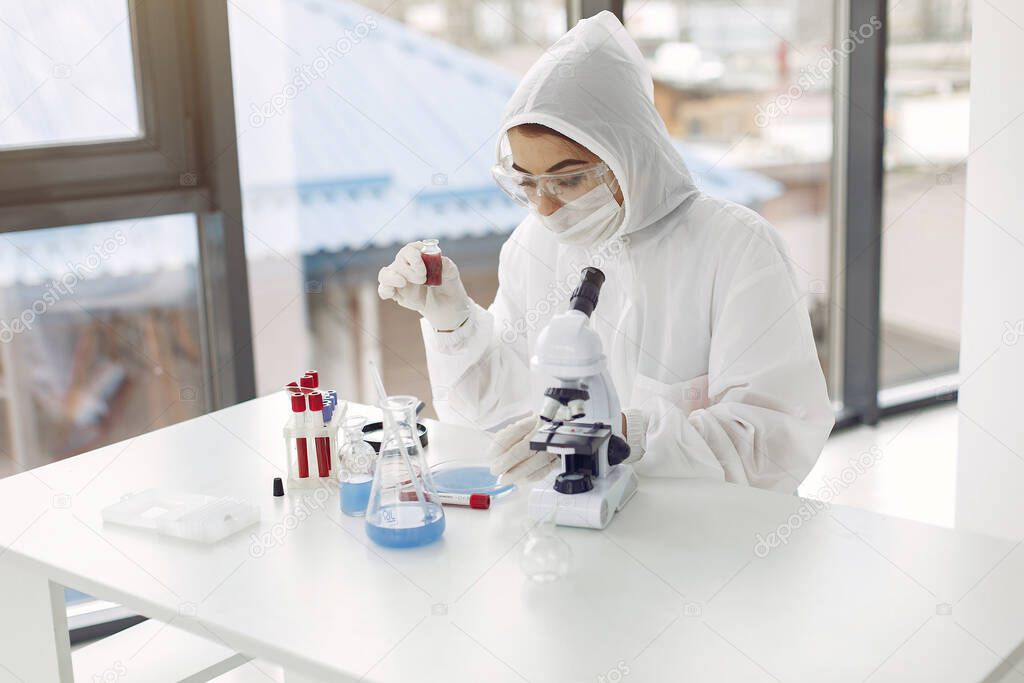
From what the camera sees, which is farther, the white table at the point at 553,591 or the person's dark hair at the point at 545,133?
the person's dark hair at the point at 545,133

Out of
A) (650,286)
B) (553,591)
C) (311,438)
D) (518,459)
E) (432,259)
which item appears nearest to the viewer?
(553,591)

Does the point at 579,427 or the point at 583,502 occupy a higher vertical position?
the point at 579,427

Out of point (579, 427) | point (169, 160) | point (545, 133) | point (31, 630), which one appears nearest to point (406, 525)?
point (579, 427)

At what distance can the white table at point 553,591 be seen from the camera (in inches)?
48.9

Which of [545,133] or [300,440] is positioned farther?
[545,133]

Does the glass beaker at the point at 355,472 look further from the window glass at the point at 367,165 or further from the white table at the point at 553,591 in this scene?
the window glass at the point at 367,165

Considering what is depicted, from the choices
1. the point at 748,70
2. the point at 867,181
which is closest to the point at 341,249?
the point at 748,70

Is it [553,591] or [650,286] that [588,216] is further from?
[553,591]

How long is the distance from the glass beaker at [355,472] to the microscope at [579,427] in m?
0.28

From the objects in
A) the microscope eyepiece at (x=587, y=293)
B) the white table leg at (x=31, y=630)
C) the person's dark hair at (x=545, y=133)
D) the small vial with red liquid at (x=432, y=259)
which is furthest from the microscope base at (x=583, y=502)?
the white table leg at (x=31, y=630)

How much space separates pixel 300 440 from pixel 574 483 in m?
0.50

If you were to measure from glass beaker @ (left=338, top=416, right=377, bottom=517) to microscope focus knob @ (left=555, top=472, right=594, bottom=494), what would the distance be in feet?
1.00

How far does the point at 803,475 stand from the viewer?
6.25 ft

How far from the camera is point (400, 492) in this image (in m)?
1.59
